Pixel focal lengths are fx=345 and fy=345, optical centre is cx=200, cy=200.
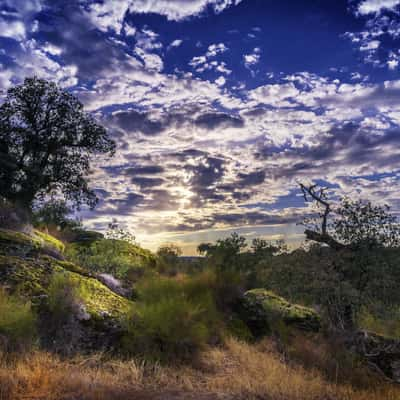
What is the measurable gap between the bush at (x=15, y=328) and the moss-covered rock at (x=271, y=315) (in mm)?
8070

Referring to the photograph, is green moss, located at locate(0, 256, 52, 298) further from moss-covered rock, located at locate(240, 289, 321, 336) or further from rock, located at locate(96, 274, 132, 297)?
moss-covered rock, located at locate(240, 289, 321, 336)

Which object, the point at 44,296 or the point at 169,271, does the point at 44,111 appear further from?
the point at 44,296

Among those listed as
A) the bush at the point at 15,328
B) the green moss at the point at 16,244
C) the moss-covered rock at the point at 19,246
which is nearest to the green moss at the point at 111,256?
the moss-covered rock at the point at 19,246

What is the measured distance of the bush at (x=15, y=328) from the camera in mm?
7238

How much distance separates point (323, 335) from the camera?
41.9 ft

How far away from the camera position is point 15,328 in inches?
291

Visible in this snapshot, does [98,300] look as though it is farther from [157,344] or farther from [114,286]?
[114,286]

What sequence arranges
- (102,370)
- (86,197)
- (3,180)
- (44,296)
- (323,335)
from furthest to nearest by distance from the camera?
(86,197) → (3,180) → (323,335) → (44,296) → (102,370)

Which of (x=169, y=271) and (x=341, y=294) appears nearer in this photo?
(x=341, y=294)

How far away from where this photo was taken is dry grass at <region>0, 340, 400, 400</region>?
5.96 metres

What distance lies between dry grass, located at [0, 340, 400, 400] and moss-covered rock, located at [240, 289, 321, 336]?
12.9 feet

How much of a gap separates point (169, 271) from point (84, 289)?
11844 mm

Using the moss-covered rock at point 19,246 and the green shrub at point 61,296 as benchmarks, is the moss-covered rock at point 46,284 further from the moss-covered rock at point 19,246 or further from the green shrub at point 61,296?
the moss-covered rock at point 19,246

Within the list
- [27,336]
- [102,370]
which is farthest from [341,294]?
[27,336]
